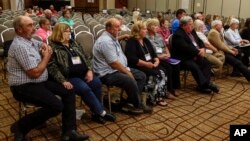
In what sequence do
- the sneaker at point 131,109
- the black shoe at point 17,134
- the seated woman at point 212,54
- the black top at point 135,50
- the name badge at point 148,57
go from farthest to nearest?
1. the seated woman at point 212,54
2. the name badge at point 148,57
3. the black top at point 135,50
4. the sneaker at point 131,109
5. the black shoe at point 17,134

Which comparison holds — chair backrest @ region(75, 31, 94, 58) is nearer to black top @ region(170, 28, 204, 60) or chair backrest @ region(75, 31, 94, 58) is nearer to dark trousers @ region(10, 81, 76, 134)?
black top @ region(170, 28, 204, 60)

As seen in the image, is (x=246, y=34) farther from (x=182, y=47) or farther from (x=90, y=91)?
(x=90, y=91)

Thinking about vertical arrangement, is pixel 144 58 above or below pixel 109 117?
above

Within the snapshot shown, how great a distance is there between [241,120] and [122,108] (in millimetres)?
1547

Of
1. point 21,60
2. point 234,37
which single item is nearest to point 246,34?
point 234,37

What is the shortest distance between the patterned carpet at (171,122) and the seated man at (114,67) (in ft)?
0.88

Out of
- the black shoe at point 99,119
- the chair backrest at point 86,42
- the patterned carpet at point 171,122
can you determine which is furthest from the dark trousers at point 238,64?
the black shoe at point 99,119

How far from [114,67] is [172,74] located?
141 centimetres

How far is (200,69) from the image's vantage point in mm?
4859

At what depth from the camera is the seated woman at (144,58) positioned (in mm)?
4031

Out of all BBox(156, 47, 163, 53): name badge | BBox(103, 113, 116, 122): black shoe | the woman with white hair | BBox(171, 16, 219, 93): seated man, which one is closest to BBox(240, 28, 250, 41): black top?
the woman with white hair

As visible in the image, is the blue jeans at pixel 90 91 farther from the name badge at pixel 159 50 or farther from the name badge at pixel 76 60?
the name badge at pixel 159 50

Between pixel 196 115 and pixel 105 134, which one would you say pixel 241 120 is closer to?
pixel 196 115

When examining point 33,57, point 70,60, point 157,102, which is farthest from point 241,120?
point 33,57
